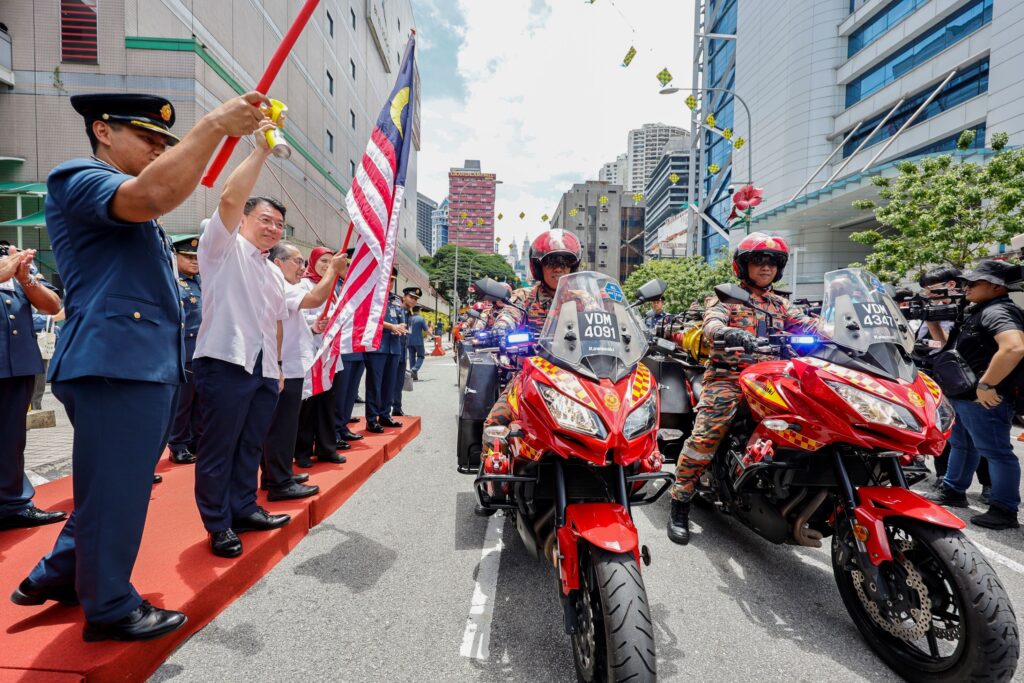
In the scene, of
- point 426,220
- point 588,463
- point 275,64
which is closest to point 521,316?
point 588,463

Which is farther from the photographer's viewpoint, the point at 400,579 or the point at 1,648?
the point at 400,579

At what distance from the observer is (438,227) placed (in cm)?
9825

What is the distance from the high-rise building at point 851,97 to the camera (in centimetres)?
1986

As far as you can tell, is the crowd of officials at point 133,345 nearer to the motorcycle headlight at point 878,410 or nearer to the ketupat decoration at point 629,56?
the motorcycle headlight at point 878,410

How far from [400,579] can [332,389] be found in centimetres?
225

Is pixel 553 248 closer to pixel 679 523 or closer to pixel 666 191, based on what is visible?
pixel 679 523

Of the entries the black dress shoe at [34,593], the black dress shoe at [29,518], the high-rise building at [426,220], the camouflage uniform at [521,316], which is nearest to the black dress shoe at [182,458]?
the black dress shoe at [29,518]

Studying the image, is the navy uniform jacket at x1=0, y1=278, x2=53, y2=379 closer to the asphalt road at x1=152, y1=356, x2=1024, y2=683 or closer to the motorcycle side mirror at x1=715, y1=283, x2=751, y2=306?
the asphalt road at x1=152, y1=356, x2=1024, y2=683

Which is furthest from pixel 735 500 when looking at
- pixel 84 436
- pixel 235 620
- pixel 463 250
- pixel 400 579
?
pixel 463 250

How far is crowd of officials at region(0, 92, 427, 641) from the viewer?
1.75 metres

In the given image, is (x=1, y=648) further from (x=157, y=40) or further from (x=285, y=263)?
(x=157, y=40)

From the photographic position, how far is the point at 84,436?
1889 millimetres

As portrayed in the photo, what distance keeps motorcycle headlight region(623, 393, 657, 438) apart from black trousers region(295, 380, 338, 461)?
128 inches

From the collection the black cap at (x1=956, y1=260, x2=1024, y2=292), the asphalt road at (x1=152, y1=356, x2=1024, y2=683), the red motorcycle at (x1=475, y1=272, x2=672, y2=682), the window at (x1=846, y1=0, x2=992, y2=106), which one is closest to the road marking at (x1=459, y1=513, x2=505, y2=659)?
the asphalt road at (x1=152, y1=356, x2=1024, y2=683)
